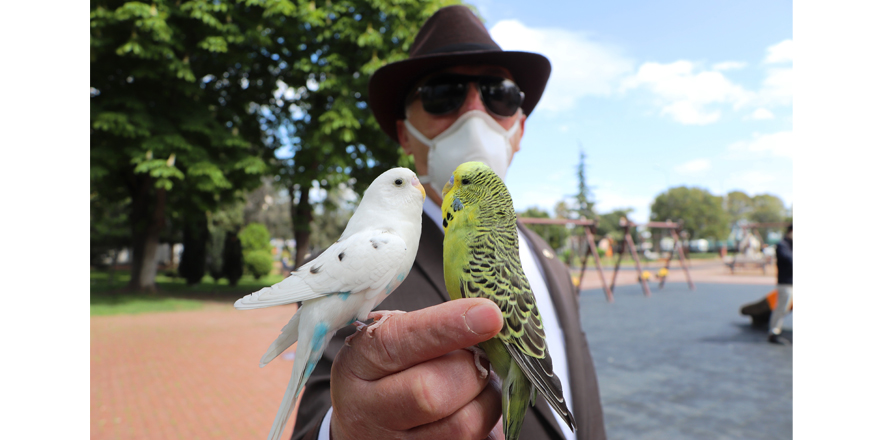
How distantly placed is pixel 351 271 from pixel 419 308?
3.38 feet

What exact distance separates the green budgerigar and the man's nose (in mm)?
827

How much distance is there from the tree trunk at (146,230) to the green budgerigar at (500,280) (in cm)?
1889

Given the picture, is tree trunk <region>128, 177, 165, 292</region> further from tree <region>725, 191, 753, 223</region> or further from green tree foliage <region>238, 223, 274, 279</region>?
tree <region>725, 191, 753, 223</region>

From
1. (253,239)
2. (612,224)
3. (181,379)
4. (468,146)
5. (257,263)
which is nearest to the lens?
(468,146)

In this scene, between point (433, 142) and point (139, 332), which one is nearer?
point (433, 142)

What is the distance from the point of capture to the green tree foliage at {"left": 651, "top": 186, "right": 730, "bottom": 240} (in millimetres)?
60812

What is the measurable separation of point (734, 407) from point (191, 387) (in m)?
8.99

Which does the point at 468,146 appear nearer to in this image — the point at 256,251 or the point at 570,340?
the point at 570,340

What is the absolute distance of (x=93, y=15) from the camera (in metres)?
12.7

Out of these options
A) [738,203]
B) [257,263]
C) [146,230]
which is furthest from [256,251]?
[738,203]

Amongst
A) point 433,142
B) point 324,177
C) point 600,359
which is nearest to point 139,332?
point 324,177

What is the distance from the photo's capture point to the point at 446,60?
2057 millimetres

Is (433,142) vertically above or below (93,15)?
below

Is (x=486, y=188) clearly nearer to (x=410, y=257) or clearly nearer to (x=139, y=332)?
(x=410, y=257)
